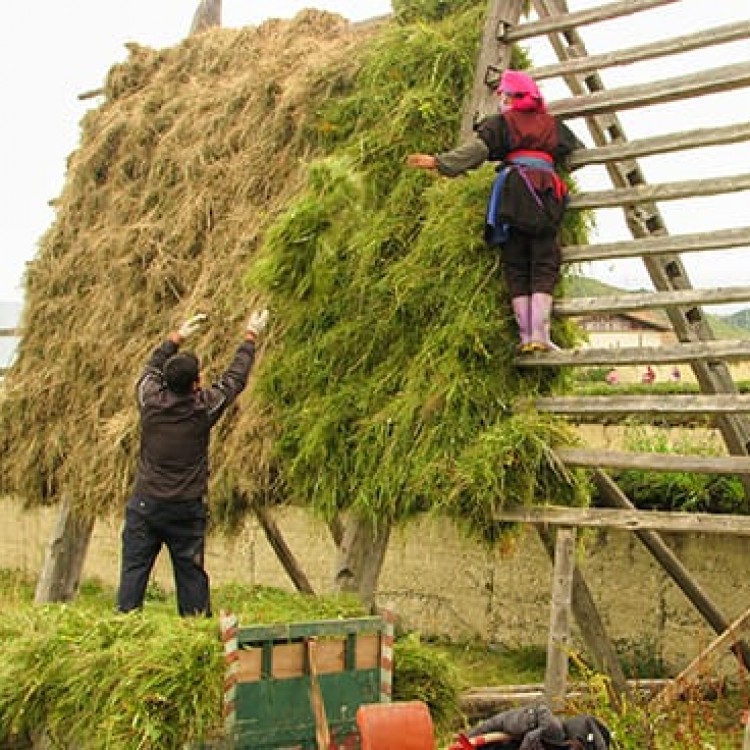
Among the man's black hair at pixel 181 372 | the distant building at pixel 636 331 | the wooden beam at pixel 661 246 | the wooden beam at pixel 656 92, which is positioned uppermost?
the distant building at pixel 636 331

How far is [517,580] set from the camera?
406 inches

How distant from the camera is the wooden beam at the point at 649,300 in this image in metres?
5.74

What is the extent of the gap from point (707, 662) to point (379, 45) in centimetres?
404

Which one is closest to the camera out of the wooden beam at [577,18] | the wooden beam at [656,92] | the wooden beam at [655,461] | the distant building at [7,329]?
the wooden beam at [655,461]

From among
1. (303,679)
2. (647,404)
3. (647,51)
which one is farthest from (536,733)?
(647,51)

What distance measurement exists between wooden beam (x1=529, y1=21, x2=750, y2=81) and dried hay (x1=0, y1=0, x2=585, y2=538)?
0.60 metres

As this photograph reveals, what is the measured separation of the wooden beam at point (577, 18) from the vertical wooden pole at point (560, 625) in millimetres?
2628

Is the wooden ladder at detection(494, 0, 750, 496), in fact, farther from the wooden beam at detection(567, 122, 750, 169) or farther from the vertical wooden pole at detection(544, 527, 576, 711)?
the vertical wooden pole at detection(544, 527, 576, 711)

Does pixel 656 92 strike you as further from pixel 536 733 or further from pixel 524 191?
pixel 536 733

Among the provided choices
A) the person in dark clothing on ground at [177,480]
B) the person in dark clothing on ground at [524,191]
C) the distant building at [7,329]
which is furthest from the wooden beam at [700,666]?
the distant building at [7,329]

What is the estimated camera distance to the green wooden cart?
520cm

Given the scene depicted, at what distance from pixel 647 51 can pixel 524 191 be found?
3.31 feet

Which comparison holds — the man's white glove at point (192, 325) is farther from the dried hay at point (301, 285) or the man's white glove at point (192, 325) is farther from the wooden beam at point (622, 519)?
the wooden beam at point (622, 519)

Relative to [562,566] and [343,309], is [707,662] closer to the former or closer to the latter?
[562,566]
